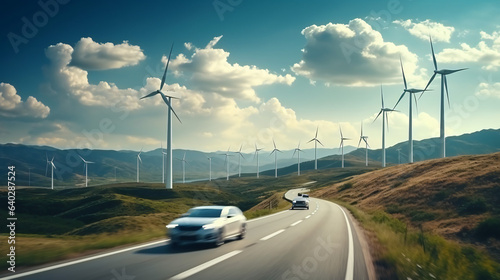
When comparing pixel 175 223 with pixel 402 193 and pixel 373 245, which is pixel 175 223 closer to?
pixel 373 245

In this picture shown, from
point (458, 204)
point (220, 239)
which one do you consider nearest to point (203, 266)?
point (220, 239)

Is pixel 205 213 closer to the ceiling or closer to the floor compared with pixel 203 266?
closer to the ceiling

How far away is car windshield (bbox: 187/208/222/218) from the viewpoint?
46.8 ft

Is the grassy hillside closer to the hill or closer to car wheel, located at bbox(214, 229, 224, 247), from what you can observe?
the hill

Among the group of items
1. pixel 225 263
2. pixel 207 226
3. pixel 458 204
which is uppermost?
pixel 207 226

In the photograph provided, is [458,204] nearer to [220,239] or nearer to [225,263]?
[220,239]

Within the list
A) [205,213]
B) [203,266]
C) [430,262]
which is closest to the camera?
[203,266]

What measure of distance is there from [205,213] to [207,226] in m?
1.70

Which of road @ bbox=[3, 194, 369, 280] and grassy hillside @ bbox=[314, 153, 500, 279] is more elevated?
road @ bbox=[3, 194, 369, 280]

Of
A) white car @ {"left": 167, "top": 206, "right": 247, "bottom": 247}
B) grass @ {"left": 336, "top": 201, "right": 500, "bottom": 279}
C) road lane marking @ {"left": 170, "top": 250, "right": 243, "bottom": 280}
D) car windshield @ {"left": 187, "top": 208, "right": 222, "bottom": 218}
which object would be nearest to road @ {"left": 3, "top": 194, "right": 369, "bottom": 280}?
road lane marking @ {"left": 170, "top": 250, "right": 243, "bottom": 280}

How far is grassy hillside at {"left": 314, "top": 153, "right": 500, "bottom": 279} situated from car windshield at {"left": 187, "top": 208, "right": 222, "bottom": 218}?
6.14 metres

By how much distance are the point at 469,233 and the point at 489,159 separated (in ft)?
102

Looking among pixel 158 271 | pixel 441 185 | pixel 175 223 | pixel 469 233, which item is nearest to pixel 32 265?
pixel 158 271

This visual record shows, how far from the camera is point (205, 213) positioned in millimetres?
14484
